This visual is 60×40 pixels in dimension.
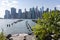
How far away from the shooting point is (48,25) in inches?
547

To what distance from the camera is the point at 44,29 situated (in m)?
14.2

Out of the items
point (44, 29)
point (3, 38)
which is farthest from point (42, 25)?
point (3, 38)

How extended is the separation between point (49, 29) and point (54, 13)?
137 centimetres

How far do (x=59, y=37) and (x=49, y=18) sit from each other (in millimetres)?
1893

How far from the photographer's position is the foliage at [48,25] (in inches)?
528

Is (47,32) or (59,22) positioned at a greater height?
(59,22)

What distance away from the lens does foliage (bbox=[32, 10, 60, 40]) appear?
1342 cm

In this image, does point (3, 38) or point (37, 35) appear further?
point (3, 38)

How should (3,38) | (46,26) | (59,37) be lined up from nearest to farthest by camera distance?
(59,37), (46,26), (3,38)

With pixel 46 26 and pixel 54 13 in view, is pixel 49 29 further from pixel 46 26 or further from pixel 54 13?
pixel 54 13

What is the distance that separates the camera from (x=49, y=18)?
46.6ft

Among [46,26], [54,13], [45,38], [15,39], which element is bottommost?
[15,39]

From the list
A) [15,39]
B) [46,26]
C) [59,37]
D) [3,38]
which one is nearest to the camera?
[59,37]

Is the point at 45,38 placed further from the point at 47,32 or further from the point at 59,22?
the point at 59,22
